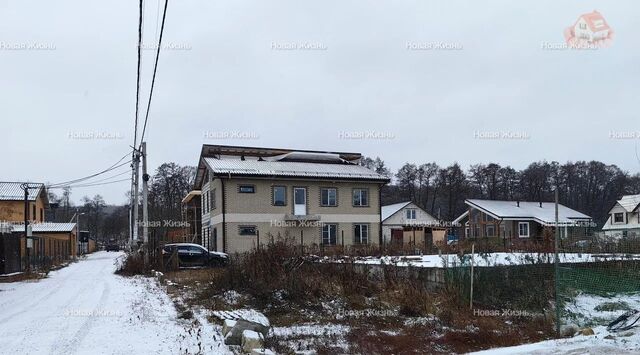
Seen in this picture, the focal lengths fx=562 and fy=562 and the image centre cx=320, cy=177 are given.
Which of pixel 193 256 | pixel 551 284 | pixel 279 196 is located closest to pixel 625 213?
pixel 279 196

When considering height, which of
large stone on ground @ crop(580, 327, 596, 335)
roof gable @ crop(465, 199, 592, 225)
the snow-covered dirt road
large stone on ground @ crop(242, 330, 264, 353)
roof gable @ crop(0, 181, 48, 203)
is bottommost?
large stone on ground @ crop(580, 327, 596, 335)

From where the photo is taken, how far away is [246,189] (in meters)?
36.8

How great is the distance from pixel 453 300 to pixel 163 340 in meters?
7.34

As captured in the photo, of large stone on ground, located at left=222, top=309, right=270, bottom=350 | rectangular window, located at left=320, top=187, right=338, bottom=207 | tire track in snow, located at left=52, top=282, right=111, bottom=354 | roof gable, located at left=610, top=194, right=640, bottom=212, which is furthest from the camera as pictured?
roof gable, located at left=610, top=194, right=640, bottom=212

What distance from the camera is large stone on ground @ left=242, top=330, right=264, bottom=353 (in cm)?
909

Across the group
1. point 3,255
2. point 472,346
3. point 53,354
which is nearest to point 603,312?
point 472,346

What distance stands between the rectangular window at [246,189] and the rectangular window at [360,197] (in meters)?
7.51

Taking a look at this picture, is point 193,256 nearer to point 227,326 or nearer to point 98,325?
point 98,325

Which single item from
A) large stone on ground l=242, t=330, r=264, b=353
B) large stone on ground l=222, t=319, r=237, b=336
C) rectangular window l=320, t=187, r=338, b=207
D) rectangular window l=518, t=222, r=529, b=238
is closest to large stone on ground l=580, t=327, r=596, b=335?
large stone on ground l=242, t=330, r=264, b=353

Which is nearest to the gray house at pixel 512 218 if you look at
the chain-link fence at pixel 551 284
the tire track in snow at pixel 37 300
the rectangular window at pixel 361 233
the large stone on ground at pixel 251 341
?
the rectangular window at pixel 361 233

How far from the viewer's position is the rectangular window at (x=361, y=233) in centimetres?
3972

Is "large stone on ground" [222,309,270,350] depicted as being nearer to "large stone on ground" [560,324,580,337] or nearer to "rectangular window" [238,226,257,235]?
"large stone on ground" [560,324,580,337]

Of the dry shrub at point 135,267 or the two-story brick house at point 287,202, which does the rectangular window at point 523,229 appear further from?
the dry shrub at point 135,267

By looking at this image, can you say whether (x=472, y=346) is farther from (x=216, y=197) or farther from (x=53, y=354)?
(x=216, y=197)
